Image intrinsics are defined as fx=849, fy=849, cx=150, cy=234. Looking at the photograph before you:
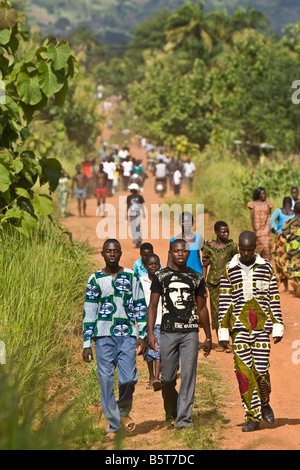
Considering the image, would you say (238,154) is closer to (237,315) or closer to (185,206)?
(185,206)

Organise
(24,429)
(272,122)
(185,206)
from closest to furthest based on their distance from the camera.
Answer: (24,429), (185,206), (272,122)

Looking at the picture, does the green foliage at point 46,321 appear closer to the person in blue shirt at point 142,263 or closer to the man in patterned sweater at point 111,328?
the man in patterned sweater at point 111,328

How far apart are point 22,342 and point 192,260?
7.49ft

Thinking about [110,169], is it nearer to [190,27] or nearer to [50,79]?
[50,79]

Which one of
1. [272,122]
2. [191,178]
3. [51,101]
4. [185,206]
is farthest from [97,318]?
[51,101]

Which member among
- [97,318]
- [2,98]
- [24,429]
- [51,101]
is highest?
[51,101]

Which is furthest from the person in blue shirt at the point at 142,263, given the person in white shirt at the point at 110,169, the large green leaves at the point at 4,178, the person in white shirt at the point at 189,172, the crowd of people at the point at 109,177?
the person in white shirt at the point at 189,172

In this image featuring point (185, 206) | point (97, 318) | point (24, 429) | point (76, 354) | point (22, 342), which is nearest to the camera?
point (24, 429)

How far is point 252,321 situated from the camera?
670 centimetres

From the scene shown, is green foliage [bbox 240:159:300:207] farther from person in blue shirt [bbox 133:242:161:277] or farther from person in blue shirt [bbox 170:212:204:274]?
person in blue shirt [bbox 133:242:161:277]

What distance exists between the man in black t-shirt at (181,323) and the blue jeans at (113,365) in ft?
0.69

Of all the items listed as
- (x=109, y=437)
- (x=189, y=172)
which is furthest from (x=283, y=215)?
(x=189, y=172)

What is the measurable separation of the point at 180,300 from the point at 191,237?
99.8 inches

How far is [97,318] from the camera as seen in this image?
6609mm
